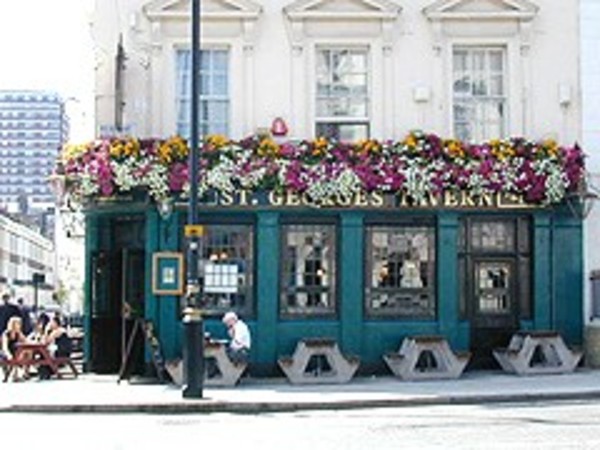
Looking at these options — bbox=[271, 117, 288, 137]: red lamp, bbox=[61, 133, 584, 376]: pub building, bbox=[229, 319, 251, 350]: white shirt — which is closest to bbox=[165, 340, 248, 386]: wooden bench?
bbox=[229, 319, 251, 350]: white shirt

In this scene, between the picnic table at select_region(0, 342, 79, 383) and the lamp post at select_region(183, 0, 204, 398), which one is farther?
the picnic table at select_region(0, 342, 79, 383)

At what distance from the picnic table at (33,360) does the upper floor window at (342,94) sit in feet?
22.4

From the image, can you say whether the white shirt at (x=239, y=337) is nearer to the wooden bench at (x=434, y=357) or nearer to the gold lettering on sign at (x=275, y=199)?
the gold lettering on sign at (x=275, y=199)

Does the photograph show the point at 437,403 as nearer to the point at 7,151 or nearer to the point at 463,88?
the point at 463,88

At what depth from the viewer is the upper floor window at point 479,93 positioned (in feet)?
78.9

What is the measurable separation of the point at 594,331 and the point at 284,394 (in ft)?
23.8

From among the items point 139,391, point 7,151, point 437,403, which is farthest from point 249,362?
point 7,151

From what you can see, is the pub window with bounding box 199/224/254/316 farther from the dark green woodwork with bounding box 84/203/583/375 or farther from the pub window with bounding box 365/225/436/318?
the pub window with bounding box 365/225/436/318

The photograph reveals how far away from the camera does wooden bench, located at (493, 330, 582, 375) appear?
878 inches

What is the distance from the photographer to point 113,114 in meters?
23.2

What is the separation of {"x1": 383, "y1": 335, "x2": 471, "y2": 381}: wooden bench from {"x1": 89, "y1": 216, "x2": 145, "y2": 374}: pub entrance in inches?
209

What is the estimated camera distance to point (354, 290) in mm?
22969

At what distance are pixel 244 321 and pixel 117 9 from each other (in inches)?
264

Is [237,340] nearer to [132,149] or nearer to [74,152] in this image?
[132,149]
